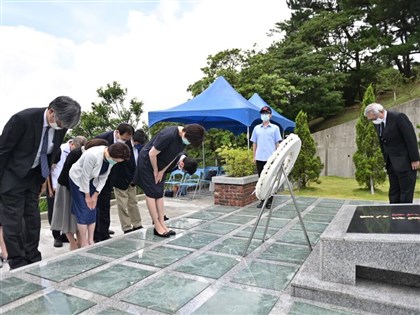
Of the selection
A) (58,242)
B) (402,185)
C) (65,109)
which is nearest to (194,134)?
(65,109)

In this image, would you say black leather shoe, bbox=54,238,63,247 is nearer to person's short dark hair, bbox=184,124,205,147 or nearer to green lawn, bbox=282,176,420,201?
person's short dark hair, bbox=184,124,205,147

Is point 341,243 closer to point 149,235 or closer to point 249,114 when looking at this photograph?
point 149,235

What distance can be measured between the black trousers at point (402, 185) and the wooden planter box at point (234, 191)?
2.33m

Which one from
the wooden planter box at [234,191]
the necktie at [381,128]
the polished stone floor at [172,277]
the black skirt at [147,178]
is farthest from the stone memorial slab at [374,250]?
the wooden planter box at [234,191]

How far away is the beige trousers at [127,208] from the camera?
4129 millimetres

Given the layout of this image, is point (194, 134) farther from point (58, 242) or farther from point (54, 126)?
point (58, 242)

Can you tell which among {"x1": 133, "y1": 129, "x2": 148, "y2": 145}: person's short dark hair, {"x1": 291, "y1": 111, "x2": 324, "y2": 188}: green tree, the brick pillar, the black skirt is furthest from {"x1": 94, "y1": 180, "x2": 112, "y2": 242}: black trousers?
{"x1": 291, "y1": 111, "x2": 324, "y2": 188}: green tree

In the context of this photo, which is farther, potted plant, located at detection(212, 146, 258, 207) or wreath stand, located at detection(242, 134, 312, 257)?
potted plant, located at detection(212, 146, 258, 207)

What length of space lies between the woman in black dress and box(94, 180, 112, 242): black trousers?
374 mm

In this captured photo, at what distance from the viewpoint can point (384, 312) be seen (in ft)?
6.40

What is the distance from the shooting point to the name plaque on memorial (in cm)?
227

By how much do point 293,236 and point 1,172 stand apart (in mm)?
3106

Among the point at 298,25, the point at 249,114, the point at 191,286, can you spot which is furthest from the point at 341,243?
the point at 298,25

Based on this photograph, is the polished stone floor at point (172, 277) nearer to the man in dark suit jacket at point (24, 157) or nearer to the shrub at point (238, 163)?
the man in dark suit jacket at point (24, 157)
